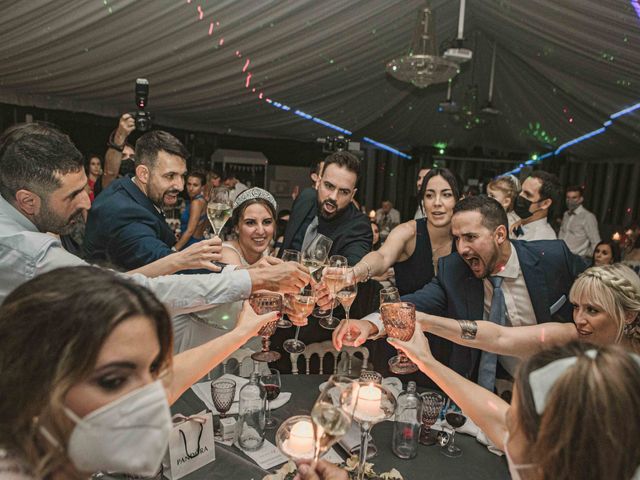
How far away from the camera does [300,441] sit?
125 centimetres

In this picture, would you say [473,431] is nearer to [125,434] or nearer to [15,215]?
[125,434]

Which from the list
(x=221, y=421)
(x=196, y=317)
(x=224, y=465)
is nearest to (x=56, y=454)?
(x=224, y=465)

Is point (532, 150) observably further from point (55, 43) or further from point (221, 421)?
point (221, 421)

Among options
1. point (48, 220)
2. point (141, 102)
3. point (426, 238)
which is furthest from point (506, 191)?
point (48, 220)

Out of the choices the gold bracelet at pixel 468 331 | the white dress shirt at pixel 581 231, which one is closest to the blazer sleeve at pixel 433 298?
the gold bracelet at pixel 468 331

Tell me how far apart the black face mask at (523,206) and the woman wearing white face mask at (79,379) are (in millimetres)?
3859

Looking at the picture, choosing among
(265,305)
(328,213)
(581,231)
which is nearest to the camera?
(265,305)

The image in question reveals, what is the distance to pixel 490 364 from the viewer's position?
248cm

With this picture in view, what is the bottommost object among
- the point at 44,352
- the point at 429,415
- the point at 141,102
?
the point at 429,415

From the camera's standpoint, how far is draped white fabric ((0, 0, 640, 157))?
4332 mm

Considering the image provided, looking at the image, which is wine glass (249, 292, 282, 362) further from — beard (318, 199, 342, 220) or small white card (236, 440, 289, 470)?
beard (318, 199, 342, 220)

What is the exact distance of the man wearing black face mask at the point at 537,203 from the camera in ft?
13.8

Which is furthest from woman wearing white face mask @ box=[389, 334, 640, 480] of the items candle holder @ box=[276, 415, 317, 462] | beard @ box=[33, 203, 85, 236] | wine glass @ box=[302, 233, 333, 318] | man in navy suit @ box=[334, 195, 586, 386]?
beard @ box=[33, 203, 85, 236]

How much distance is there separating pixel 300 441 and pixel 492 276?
172cm
